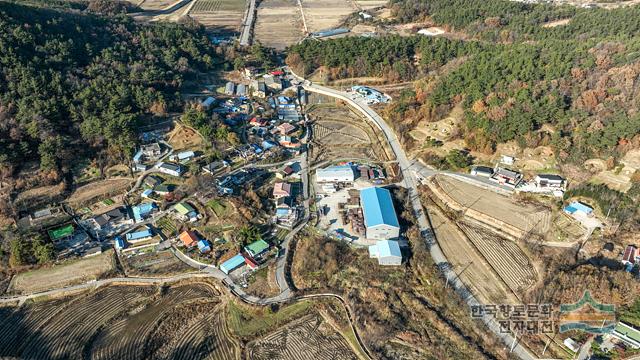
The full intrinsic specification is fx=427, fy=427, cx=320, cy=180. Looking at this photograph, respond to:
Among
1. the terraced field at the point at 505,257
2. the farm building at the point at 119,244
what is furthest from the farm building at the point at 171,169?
the terraced field at the point at 505,257

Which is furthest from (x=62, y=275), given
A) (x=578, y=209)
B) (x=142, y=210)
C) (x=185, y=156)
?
(x=578, y=209)

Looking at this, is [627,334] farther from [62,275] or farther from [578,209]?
[62,275]

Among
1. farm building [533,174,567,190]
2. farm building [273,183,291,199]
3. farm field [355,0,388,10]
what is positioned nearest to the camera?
farm building [533,174,567,190]

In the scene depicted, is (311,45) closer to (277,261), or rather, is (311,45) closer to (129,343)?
(277,261)

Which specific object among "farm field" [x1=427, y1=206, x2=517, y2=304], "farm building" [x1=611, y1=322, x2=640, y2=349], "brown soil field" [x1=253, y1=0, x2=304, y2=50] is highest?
"brown soil field" [x1=253, y1=0, x2=304, y2=50]

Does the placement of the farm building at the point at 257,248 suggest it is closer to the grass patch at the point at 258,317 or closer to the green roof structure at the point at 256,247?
the green roof structure at the point at 256,247

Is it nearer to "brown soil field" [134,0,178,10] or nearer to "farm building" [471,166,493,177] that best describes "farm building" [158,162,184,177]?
"farm building" [471,166,493,177]

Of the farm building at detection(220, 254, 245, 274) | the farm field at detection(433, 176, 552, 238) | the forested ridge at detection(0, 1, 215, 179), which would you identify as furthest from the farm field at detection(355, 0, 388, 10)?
the farm building at detection(220, 254, 245, 274)
